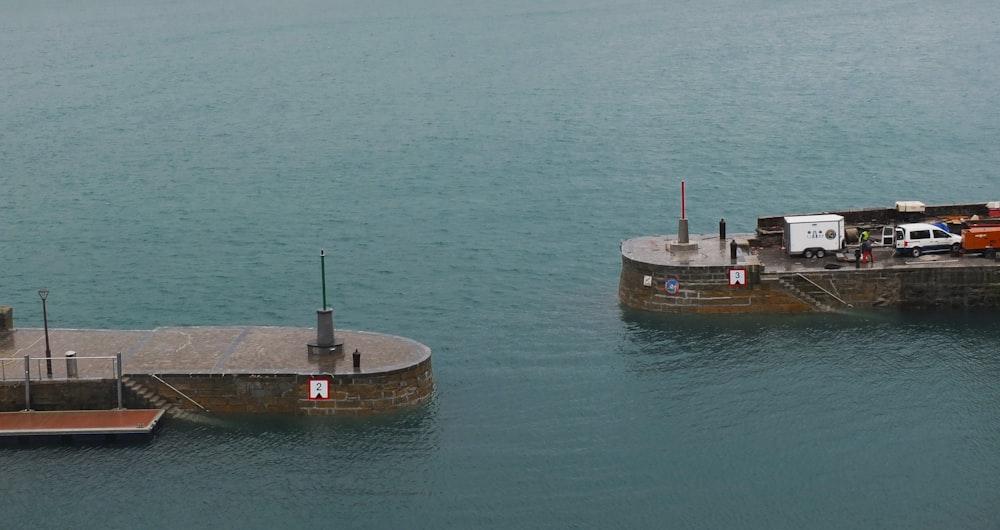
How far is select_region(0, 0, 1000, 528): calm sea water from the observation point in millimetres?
61750

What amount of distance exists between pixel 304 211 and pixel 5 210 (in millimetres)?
25414

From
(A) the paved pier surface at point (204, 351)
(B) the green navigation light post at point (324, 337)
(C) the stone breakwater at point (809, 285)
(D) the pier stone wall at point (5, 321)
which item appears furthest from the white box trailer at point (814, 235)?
(D) the pier stone wall at point (5, 321)

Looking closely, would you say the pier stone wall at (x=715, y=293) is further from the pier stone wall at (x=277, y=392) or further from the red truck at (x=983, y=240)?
the pier stone wall at (x=277, y=392)

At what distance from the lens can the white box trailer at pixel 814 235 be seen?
84125 millimetres

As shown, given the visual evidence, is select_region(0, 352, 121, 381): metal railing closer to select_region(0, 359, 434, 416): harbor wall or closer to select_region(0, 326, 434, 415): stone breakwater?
select_region(0, 326, 434, 415): stone breakwater

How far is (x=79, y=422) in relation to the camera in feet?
214

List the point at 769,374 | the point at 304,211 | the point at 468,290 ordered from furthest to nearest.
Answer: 1. the point at 304,211
2. the point at 468,290
3. the point at 769,374

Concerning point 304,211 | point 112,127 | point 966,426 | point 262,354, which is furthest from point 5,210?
point 966,426

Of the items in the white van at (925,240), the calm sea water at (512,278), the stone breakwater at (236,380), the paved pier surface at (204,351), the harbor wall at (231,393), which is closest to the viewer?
the calm sea water at (512,278)

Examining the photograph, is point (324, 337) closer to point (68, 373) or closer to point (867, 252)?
point (68, 373)

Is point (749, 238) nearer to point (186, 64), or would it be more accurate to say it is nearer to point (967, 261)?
point (967, 261)

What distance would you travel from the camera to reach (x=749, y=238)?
87875 millimetres

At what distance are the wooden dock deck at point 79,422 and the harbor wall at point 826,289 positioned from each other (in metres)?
31.8

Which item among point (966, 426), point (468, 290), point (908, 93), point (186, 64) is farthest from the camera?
point (186, 64)
